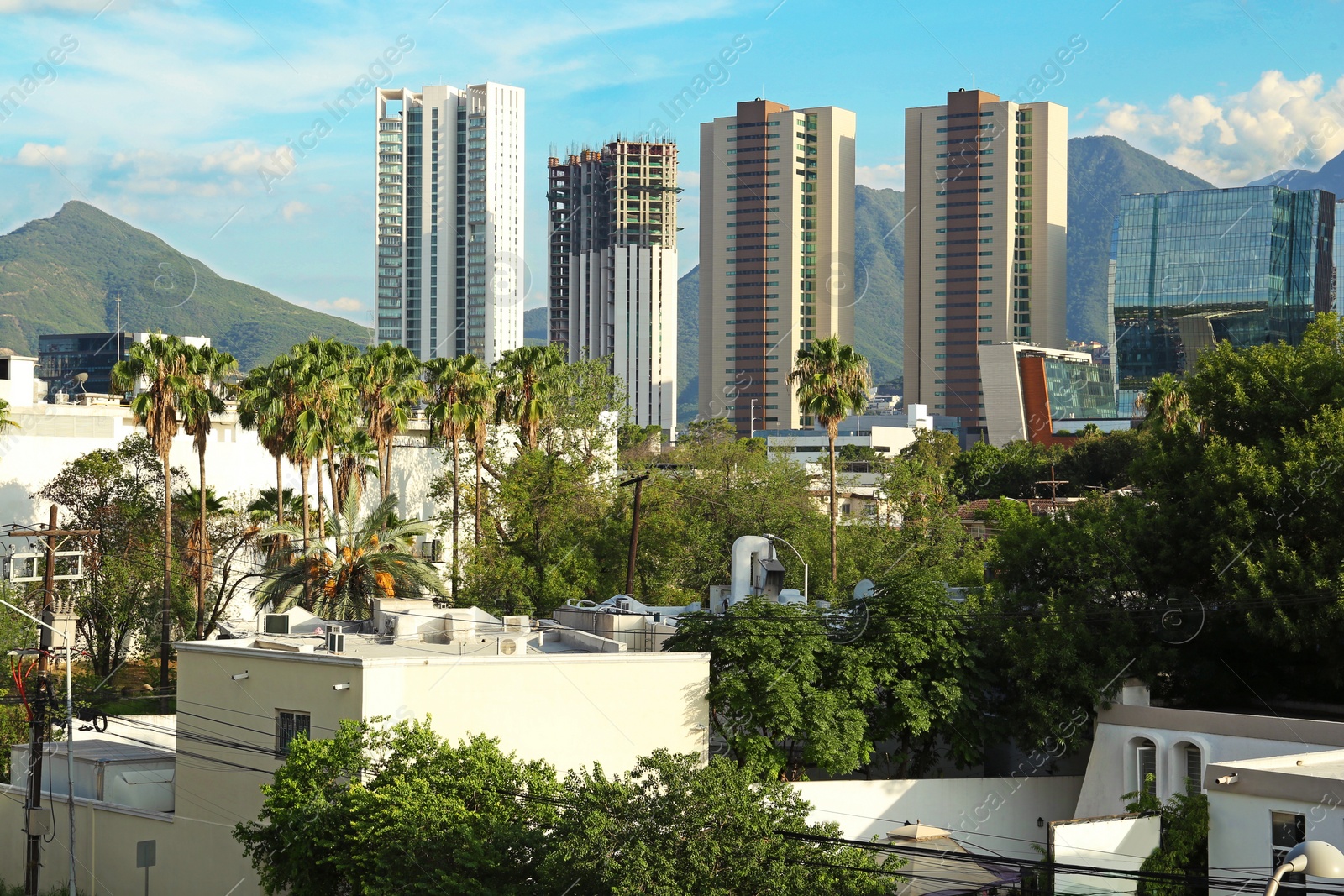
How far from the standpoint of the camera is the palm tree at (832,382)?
177ft

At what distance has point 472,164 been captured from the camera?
648 ft

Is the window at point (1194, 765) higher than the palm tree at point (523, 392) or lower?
lower

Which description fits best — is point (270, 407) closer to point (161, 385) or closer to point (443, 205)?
point (161, 385)

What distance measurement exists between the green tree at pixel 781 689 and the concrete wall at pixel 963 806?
853mm

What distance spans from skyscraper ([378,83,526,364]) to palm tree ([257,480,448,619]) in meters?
155

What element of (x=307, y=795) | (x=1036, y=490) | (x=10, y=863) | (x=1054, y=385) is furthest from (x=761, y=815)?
(x=1054, y=385)

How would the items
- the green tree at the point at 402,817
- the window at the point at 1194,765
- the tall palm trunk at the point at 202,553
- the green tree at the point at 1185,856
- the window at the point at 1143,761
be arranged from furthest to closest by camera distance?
the tall palm trunk at the point at 202,553 < the window at the point at 1143,761 < the window at the point at 1194,765 < the green tree at the point at 1185,856 < the green tree at the point at 402,817

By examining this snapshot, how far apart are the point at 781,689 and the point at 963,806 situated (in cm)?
534

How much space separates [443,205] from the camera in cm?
19800

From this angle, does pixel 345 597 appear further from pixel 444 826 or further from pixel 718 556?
pixel 718 556

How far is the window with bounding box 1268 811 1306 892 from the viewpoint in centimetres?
2405

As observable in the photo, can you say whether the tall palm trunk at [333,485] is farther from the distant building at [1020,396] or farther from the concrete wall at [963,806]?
the distant building at [1020,396]

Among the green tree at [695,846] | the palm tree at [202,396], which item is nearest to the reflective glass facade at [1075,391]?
the palm tree at [202,396]

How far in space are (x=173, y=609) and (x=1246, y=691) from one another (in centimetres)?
4207
